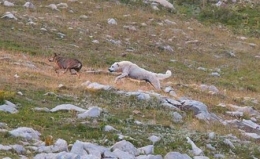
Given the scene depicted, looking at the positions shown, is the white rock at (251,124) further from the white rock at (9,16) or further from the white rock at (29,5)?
the white rock at (29,5)

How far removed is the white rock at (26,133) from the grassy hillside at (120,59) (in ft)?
0.47

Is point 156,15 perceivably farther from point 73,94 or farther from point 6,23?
point 73,94

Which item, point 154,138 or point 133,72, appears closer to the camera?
point 154,138

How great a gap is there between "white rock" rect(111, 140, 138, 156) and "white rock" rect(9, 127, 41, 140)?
1312mm

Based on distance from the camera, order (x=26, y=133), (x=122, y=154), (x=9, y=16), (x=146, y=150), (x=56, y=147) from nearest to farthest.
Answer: (x=56, y=147)
(x=122, y=154)
(x=26, y=133)
(x=146, y=150)
(x=9, y=16)

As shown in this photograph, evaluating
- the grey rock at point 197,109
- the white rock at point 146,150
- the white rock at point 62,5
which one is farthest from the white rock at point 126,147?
the white rock at point 62,5

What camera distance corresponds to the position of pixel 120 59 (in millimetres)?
23312

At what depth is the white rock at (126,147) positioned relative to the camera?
A: 408 inches

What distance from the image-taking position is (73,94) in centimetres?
1477

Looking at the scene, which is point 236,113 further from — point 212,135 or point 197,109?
point 212,135

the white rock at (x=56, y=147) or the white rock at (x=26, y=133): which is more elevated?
the white rock at (x=56, y=147)

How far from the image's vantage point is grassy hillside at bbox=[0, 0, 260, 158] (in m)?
12.1

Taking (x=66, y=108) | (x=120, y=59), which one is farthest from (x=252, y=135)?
(x=120, y=59)

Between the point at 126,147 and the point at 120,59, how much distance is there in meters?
13.0
